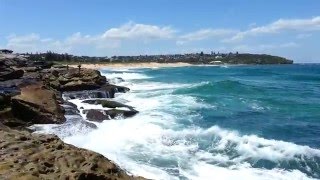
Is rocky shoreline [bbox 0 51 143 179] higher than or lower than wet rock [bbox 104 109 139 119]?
higher

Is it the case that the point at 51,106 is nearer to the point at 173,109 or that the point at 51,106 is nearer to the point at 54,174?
the point at 173,109

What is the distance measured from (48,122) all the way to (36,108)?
105cm

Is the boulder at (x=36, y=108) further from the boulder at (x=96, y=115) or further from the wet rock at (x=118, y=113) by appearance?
the wet rock at (x=118, y=113)

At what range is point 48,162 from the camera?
975cm

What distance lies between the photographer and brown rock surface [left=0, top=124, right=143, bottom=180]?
9.12m

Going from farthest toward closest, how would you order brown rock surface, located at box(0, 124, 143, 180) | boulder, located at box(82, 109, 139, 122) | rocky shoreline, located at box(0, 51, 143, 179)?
boulder, located at box(82, 109, 139, 122) < rocky shoreline, located at box(0, 51, 143, 179) < brown rock surface, located at box(0, 124, 143, 180)

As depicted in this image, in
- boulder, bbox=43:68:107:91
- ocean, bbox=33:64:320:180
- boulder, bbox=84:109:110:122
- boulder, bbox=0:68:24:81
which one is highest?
boulder, bbox=0:68:24:81

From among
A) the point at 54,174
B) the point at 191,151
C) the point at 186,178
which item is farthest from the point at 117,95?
the point at 54,174

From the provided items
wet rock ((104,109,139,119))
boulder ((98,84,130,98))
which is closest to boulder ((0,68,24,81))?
boulder ((98,84,130,98))

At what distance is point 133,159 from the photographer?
55.7ft

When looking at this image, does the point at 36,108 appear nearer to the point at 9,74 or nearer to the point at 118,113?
the point at 118,113

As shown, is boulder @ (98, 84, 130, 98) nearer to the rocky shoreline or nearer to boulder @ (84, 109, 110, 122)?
the rocky shoreline

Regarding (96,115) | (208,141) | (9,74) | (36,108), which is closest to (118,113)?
Answer: (96,115)

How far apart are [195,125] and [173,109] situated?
6.45m
